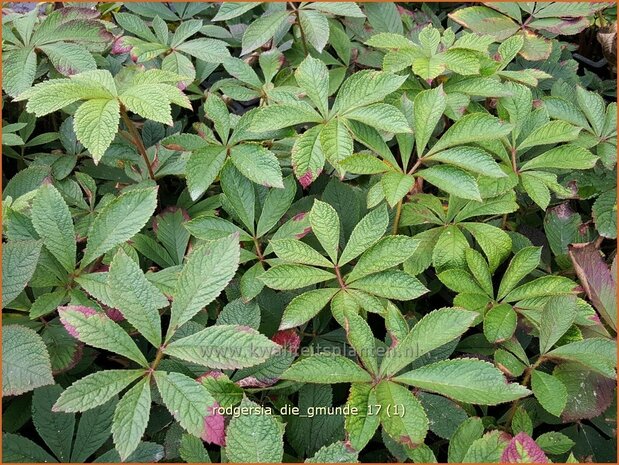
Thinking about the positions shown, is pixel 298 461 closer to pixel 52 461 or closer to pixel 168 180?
pixel 52 461

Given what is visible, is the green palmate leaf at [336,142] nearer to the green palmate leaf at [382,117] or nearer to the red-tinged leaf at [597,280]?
the green palmate leaf at [382,117]

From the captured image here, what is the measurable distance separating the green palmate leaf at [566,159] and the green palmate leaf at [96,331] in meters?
1.05

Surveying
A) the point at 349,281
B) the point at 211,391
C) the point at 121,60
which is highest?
the point at 121,60

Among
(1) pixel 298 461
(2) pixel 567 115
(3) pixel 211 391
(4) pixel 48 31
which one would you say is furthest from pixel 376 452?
(4) pixel 48 31

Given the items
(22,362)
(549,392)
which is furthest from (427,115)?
(22,362)

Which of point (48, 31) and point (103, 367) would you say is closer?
point (103, 367)

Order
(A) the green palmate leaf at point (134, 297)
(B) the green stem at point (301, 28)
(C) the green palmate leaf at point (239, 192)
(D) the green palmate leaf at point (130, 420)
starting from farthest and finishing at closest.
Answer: (B) the green stem at point (301, 28)
(C) the green palmate leaf at point (239, 192)
(A) the green palmate leaf at point (134, 297)
(D) the green palmate leaf at point (130, 420)

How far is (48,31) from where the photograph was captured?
181 cm

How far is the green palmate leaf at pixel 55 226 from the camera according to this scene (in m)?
1.31

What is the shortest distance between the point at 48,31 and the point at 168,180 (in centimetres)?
58

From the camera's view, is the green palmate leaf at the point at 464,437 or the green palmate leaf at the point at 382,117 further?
the green palmate leaf at the point at 382,117

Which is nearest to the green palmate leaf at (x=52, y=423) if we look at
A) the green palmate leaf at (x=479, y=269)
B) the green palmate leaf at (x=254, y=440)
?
the green palmate leaf at (x=254, y=440)

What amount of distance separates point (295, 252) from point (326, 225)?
0.09 m

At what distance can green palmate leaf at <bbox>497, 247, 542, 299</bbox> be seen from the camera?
141 centimetres
